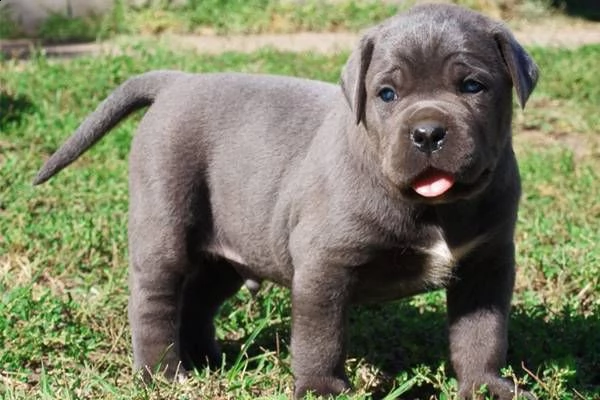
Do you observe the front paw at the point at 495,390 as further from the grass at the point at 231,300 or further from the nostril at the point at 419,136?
the nostril at the point at 419,136

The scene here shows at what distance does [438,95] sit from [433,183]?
296mm

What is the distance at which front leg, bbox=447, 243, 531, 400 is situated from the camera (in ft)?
14.5

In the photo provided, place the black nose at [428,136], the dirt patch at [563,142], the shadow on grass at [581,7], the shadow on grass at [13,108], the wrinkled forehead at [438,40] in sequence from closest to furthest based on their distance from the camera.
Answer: the black nose at [428,136], the wrinkled forehead at [438,40], the dirt patch at [563,142], the shadow on grass at [13,108], the shadow on grass at [581,7]

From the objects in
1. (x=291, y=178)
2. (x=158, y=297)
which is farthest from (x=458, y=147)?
(x=158, y=297)

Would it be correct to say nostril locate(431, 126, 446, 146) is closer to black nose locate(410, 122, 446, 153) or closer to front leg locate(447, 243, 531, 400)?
black nose locate(410, 122, 446, 153)

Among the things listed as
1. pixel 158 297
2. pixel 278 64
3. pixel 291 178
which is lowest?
pixel 278 64

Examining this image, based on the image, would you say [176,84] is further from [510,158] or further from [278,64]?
[278,64]

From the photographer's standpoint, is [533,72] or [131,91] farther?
[131,91]

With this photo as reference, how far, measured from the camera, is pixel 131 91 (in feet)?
17.2

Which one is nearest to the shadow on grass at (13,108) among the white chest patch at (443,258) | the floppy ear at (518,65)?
the white chest patch at (443,258)

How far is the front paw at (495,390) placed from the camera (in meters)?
4.35

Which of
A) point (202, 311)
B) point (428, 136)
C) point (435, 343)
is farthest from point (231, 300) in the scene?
point (428, 136)

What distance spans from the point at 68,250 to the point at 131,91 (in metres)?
1.33

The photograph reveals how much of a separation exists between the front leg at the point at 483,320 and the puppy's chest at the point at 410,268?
4.5 inches
